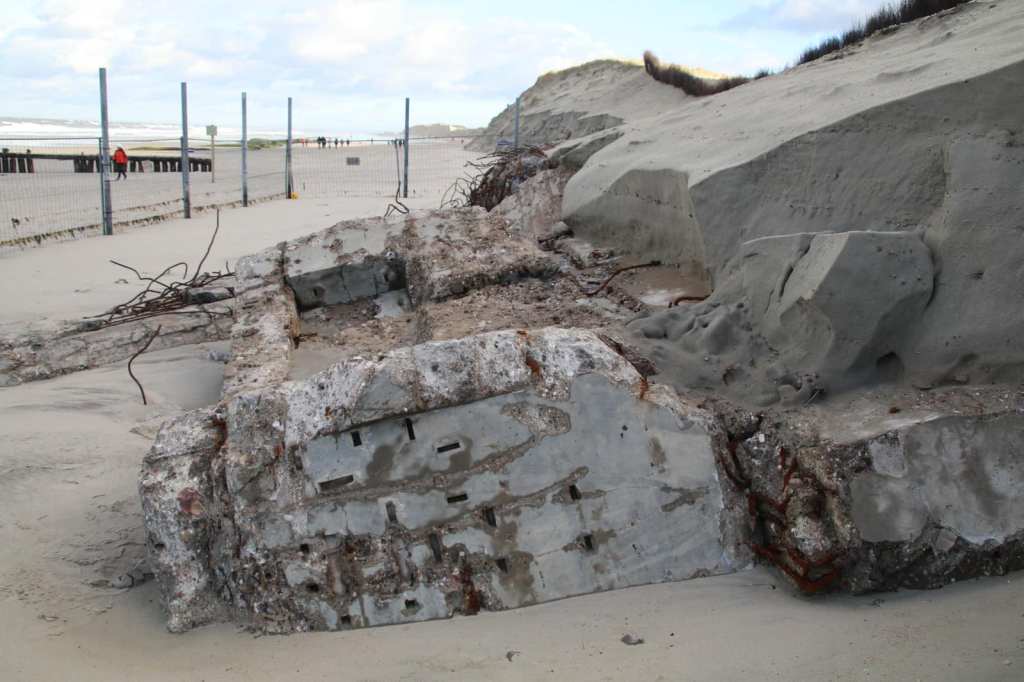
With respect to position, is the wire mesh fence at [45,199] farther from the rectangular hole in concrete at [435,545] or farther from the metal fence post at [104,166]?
the rectangular hole in concrete at [435,545]

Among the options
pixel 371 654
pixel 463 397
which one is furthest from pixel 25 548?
pixel 463 397

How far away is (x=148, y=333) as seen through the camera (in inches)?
250

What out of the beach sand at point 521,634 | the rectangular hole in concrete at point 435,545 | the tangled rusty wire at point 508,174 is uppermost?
the tangled rusty wire at point 508,174

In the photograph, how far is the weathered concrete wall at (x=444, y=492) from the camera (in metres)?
3.10

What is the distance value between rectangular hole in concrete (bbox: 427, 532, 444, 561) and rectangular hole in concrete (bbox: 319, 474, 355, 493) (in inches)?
13.7

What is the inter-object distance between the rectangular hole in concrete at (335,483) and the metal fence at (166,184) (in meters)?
9.27

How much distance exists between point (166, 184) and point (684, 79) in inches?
544

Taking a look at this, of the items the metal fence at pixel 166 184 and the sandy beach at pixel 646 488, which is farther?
the metal fence at pixel 166 184

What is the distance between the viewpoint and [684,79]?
2420 centimetres

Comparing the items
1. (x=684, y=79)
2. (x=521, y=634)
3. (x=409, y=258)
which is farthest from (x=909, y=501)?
(x=684, y=79)

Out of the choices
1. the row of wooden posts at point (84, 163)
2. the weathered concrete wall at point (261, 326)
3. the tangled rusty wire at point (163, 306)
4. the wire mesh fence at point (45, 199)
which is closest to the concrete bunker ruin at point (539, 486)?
the weathered concrete wall at point (261, 326)

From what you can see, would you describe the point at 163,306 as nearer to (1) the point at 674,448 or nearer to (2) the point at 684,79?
(1) the point at 674,448

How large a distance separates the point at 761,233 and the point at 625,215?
1.50 meters

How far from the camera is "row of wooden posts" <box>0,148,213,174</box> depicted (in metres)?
21.4
